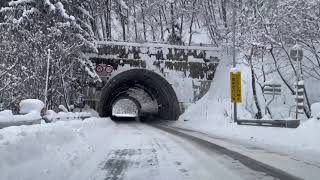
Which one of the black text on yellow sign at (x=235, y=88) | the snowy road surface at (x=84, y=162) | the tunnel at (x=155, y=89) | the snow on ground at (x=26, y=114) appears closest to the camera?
the snowy road surface at (x=84, y=162)

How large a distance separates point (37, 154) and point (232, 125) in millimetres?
17477

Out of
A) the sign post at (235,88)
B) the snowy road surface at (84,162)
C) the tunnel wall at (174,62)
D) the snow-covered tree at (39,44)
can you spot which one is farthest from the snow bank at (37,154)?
the tunnel wall at (174,62)

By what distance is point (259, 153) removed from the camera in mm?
11164

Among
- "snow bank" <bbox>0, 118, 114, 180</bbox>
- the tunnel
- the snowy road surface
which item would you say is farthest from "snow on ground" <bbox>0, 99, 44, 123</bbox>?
the tunnel

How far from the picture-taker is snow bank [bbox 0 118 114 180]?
584 cm

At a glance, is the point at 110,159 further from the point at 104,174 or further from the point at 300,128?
the point at 300,128

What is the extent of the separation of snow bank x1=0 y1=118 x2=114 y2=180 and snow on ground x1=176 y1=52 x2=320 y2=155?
19.9 feet

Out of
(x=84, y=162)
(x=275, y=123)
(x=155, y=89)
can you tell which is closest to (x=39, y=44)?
(x=275, y=123)

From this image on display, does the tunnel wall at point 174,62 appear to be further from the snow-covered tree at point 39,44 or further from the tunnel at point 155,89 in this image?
the snow-covered tree at point 39,44

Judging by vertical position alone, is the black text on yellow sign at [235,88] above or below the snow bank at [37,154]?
above

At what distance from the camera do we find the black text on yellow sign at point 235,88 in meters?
26.3

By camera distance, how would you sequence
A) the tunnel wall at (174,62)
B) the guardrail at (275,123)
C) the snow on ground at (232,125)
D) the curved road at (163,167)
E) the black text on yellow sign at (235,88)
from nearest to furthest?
1. the curved road at (163,167)
2. the snow on ground at (232,125)
3. the guardrail at (275,123)
4. the black text on yellow sign at (235,88)
5. the tunnel wall at (174,62)

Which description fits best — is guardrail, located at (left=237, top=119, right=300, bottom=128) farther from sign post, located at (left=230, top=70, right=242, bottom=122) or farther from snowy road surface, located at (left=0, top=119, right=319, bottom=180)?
snowy road surface, located at (left=0, top=119, right=319, bottom=180)

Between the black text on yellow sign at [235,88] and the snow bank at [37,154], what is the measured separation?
699 inches
